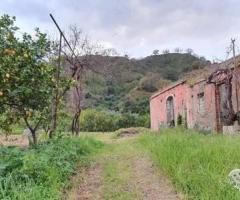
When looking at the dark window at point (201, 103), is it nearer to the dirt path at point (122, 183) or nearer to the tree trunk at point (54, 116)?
the tree trunk at point (54, 116)

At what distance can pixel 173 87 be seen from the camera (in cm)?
2256

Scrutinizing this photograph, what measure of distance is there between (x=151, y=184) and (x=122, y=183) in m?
0.49

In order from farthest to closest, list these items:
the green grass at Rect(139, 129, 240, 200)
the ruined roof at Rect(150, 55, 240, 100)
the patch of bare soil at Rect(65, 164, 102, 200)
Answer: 1. the ruined roof at Rect(150, 55, 240, 100)
2. the patch of bare soil at Rect(65, 164, 102, 200)
3. the green grass at Rect(139, 129, 240, 200)

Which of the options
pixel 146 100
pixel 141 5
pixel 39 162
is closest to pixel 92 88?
pixel 146 100

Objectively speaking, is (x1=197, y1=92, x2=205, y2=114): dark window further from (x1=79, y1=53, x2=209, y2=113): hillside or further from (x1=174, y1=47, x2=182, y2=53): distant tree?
(x1=174, y1=47, x2=182, y2=53): distant tree

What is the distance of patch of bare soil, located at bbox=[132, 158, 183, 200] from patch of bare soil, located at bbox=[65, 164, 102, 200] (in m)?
0.67

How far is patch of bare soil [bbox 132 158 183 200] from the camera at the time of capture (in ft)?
18.8

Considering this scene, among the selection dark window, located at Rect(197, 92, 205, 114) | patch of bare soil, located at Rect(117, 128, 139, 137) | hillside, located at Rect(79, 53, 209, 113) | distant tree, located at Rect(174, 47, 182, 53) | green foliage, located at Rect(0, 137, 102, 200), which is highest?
distant tree, located at Rect(174, 47, 182, 53)

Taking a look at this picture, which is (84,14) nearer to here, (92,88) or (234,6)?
(234,6)

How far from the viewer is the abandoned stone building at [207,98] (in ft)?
50.3

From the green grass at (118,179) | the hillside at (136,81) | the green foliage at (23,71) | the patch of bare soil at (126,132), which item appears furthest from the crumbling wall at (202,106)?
the hillside at (136,81)

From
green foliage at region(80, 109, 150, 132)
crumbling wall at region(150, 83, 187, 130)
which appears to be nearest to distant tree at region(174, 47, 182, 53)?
crumbling wall at region(150, 83, 187, 130)

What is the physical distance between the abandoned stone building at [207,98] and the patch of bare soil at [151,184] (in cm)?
820

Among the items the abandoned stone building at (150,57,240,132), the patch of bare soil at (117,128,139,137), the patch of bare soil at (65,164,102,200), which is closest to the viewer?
the patch of bare soil at (65,164,102,200)
